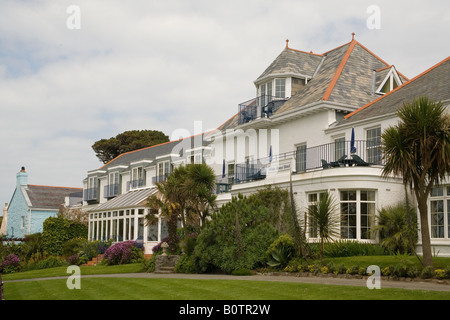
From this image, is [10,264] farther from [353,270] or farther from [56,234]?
[353,270]

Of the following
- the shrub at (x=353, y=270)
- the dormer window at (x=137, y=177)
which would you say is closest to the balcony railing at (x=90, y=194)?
the dormer window at (x=137, y=177)

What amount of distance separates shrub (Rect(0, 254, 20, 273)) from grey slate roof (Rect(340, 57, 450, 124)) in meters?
21.1

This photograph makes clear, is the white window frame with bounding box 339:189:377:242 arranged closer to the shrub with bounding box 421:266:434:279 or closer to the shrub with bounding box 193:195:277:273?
the shrub with bounding box 193:195:277:273

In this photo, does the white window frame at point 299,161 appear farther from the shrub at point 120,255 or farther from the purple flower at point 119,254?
the purple flower at point 119,254

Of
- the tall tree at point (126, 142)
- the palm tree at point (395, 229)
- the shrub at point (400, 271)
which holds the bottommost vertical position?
the shrub at point (400, 271)

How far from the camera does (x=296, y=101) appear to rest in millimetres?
30453

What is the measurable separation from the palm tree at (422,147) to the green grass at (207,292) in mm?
3988

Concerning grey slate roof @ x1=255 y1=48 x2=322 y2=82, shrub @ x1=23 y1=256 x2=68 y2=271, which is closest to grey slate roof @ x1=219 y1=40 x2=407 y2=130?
grey slate roof @ x1=255 y1=48 x2=322 y2=82

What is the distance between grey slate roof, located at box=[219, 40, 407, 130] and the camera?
94.3 feet

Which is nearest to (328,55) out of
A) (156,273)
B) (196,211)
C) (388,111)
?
(388,111)

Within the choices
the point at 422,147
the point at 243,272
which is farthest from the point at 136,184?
the point at 422,147

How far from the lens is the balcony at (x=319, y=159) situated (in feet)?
75.7
